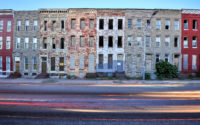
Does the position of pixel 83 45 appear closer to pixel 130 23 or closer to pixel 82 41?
pixel 82 41

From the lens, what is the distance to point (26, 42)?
23438mm

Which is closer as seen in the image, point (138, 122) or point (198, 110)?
point (138, 122)

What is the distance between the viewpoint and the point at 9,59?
2359cm

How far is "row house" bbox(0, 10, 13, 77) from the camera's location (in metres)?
23.5

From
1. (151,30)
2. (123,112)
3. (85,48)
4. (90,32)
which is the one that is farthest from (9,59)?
(151,30)

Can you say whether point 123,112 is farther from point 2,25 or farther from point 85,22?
point 2,25

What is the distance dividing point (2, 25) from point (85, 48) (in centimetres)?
1706

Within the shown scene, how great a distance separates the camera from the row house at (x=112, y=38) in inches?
891

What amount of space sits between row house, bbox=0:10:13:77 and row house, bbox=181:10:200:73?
3285 centimetres

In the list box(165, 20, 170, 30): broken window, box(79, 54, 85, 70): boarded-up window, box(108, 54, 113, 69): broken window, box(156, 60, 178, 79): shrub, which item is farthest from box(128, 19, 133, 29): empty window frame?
box(79, 54, 85, 70): boarded-up window

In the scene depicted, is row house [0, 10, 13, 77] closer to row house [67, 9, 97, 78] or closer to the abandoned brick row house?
the abandoned brick row house

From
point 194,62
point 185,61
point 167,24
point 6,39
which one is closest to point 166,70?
point 185,61

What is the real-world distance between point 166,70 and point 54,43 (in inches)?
819

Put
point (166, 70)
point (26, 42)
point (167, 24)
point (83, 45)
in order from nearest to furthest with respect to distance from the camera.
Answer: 1. point (166, 70)
2. point (83, 45)
3. point (167, 24)
4. point (26, 42)
